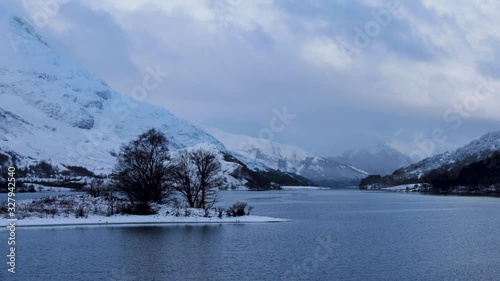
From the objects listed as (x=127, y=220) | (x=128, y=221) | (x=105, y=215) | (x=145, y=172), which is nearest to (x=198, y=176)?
(x=145, y=172)

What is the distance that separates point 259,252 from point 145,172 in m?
40.8

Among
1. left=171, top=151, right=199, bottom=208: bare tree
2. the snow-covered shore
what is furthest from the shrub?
left=171, top=151, right=199, bottom=208: bare tree

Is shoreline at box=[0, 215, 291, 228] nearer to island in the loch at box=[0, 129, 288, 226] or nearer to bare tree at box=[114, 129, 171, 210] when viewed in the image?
island in the loch at box=[0, 129, 288, 226]

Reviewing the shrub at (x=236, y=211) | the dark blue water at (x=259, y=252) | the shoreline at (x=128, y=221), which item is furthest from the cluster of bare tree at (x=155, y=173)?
the dark blue water at (x=259, y=252)

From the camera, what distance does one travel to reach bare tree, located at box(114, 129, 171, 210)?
82.9m

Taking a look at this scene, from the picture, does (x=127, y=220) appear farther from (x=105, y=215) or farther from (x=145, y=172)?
(x=145, y=172)

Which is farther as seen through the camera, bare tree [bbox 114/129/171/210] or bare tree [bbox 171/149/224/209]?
bare tree [bbox 171/149/224/209]

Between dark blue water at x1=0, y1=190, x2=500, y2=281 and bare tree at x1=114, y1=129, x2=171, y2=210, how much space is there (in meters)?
15.1

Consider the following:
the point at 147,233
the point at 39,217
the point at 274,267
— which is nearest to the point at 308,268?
the point at 274,267

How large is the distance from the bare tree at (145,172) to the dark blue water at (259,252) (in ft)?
49.7

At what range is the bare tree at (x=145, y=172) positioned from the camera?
8288cm

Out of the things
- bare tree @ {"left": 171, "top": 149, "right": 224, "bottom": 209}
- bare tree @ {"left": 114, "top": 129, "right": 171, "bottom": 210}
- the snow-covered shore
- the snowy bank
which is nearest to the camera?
the snow-covered shore

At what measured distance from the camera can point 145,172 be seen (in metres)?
84.4

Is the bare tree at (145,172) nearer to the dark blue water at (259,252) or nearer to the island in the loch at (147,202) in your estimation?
the island in the loch at (147,202)
